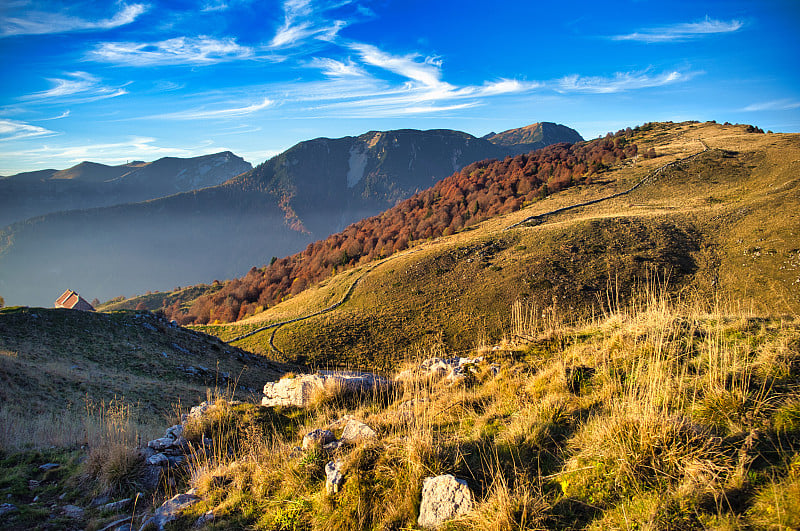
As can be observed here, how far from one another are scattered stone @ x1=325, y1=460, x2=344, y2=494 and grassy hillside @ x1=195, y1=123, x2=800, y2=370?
21516 mm

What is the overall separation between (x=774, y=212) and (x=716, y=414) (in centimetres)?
3988

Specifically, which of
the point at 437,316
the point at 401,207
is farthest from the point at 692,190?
the point at 401,207

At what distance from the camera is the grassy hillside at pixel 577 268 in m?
26.4

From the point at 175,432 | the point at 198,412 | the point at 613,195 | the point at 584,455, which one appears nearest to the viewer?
the point at 584,455

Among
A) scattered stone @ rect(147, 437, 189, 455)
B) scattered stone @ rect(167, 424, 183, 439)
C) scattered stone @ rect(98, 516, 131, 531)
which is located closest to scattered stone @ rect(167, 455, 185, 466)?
scattered stone @ rect(147, 437, 189, 455)

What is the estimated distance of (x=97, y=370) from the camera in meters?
14.3

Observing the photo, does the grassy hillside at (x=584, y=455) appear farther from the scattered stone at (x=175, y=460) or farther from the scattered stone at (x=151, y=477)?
the scattered stone at (x=151, y=477)

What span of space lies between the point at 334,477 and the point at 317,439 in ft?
3.87

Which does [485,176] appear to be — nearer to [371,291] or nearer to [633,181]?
[633,181]

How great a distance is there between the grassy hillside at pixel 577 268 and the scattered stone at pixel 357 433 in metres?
20.6

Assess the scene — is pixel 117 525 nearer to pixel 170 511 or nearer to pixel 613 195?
pixel 170 511

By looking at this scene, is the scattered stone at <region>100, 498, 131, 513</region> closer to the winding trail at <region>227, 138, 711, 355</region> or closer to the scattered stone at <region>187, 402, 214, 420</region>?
the scattered stone at <region>187, 402, 214, 420</region>

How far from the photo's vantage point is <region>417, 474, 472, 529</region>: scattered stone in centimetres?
338

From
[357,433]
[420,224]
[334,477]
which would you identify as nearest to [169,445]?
[357,433]
